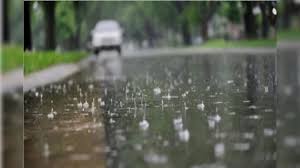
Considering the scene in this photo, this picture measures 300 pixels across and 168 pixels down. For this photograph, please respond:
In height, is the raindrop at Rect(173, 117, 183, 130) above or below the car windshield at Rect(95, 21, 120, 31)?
below

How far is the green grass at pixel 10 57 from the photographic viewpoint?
1.96 metres

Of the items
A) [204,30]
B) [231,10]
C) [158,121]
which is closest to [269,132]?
[158,121]

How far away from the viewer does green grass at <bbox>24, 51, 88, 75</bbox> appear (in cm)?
502

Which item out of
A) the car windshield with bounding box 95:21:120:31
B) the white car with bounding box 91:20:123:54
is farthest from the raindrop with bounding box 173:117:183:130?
the car windshield with bounding box 95:21:120:31

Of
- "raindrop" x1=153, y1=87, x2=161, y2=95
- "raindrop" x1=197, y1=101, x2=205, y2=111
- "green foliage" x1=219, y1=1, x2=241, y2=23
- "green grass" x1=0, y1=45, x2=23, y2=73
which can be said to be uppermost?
"green foliage" x1=219, y1=1, x2=241, y2=23

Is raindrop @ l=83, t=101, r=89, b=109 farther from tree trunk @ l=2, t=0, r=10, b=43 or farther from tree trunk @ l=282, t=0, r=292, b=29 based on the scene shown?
tree trunk @ l=282, t=0, r=292, b=29

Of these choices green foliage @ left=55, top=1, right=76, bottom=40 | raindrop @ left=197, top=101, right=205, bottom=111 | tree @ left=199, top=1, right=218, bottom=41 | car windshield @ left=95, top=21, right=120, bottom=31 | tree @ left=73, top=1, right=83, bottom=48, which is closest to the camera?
raindrop @ left=197, top=101, right=205, bottom=111

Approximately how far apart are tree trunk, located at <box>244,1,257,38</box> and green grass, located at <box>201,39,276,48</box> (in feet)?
0.35

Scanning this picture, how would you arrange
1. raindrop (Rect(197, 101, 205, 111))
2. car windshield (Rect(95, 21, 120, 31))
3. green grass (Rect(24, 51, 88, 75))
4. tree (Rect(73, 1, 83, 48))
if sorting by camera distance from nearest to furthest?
1. raindrop (Rect(197, 101, 205, 111))
2. green grass (Rect(24, 51, 88, 75))
3. tree (Rect(73, 1, 83, 48))
4. car windshield (Rect(95, 21, 120, 31))

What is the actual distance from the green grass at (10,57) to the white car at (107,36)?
565cm

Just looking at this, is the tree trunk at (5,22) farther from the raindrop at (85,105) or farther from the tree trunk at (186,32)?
the tree trunk at (186,32)

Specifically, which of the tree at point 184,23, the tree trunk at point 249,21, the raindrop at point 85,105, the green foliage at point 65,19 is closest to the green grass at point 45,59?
the green foliage at point 65,19

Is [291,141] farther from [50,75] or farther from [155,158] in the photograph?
[50,75]

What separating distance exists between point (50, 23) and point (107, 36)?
10.3 ft
